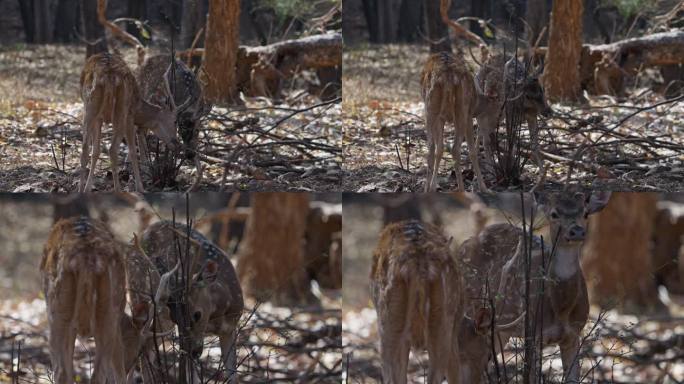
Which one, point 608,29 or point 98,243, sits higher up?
point 608,29

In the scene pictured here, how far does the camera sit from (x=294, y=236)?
11.2m

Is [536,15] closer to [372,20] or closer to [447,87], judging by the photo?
[372,20]

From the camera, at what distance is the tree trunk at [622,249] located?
11.3 meters

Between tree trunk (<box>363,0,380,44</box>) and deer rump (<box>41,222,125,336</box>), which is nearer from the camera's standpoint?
deer rump (<box>41,222,125,336</box>)

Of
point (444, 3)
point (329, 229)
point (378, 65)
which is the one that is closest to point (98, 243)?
point (444, 3)

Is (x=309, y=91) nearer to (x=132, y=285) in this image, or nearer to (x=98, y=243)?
(x=132, y=285)

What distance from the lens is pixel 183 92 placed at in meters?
8.12

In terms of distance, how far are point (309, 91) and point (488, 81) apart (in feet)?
10.7

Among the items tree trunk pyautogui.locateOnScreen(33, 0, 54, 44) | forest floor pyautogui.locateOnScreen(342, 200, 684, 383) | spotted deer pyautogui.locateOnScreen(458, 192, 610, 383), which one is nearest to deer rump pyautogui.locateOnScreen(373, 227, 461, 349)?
spotted deer pyautogui.locateOnScreen(458, 192, 610, 383)

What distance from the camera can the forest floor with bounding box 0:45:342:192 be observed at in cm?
779

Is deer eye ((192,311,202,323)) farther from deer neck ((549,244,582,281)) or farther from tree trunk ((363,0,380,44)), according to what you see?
tree trunk ((363,0,380,44))

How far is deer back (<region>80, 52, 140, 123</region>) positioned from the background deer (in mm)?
2237

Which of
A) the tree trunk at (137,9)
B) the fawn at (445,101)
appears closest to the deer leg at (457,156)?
the fawn at (445,101)

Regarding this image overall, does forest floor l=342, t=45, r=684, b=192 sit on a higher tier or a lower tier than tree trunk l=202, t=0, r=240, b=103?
lower
